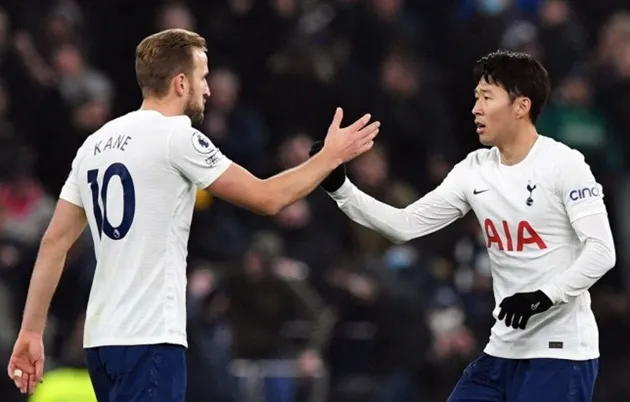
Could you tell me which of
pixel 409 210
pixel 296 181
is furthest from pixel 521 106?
pixel 296 181

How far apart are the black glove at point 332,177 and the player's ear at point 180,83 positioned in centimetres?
94

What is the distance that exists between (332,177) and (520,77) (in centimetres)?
101

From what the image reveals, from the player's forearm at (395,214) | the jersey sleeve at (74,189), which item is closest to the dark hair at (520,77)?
the player's forearm at (395,214)

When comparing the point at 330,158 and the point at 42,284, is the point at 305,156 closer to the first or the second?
the point at 330,158

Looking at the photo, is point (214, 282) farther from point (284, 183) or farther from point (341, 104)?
point (284, 183)

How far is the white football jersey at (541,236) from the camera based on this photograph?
725cm

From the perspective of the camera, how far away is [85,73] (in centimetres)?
1395

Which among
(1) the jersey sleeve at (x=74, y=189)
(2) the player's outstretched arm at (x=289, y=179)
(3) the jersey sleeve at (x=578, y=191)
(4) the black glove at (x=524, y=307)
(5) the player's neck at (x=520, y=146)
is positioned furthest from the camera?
(5) the player's neck at (x=520, y=146)

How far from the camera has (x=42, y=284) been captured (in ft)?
22.6

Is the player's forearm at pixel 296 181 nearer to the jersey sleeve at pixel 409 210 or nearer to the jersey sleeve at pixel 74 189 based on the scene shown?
the jersey sleeve at pixel 409 210

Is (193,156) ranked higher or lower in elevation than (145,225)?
higher

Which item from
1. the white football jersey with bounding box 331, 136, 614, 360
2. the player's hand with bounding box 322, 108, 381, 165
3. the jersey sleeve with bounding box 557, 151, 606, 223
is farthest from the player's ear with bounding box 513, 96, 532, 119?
the player's hand with bounding box 322, 108, 381, 165

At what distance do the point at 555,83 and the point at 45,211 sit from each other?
516 centimetres

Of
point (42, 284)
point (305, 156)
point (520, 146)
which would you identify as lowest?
point (42, 284)
